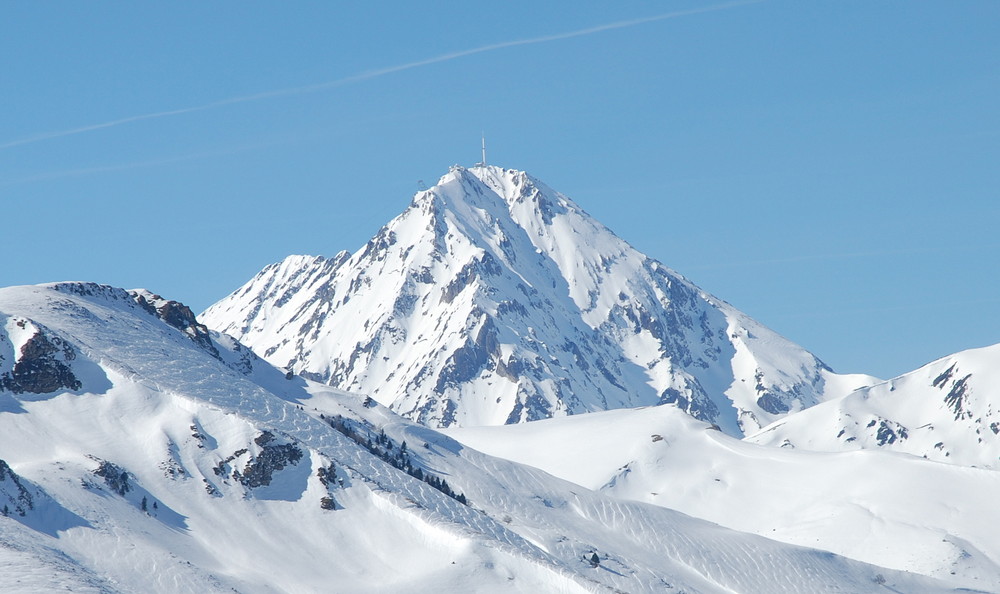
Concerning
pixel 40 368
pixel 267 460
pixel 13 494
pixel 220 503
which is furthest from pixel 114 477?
pixel 40 368

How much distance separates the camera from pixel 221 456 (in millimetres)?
152125

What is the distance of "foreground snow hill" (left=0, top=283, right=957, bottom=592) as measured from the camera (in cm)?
12606

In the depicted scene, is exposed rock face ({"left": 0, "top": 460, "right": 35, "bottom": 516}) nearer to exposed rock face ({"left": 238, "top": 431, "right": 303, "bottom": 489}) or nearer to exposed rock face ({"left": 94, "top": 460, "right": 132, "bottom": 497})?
exposed rock face ({"left": 94, "top": 460, "right": 132, "bottom": 497})

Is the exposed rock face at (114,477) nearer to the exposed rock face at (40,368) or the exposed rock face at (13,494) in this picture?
the exposed rock face at (13,494)

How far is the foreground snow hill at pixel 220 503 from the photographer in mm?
126062

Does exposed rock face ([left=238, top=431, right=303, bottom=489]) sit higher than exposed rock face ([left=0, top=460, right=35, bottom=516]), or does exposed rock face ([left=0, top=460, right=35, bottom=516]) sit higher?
exposed rock face ([left=238, top=431, right=303, bottom=489])

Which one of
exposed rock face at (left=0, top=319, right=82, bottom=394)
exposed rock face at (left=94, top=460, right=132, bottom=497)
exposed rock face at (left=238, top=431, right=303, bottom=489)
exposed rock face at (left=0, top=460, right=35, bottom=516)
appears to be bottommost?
exposed rock face at (left=0, top=460, right=35, bottom=516)

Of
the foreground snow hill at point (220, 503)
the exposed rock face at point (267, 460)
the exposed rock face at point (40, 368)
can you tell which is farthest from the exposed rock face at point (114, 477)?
the exposed rock face at point (40, 368)

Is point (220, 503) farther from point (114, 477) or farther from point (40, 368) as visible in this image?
point (40, 368)

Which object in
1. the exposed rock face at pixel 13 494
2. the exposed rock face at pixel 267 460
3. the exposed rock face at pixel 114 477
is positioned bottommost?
the exposed rock face at pixel 13 494

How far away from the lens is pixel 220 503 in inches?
5743

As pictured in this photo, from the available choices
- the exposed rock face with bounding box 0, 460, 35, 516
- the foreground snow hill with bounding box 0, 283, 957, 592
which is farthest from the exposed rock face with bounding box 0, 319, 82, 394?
the exposed rock face with bounding box 0, 460, 35, 516

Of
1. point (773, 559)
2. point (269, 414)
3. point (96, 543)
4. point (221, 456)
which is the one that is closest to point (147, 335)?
point (269, 414)

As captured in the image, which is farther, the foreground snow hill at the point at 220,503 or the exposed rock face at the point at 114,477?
the exposed rock face at the point at 114,477
